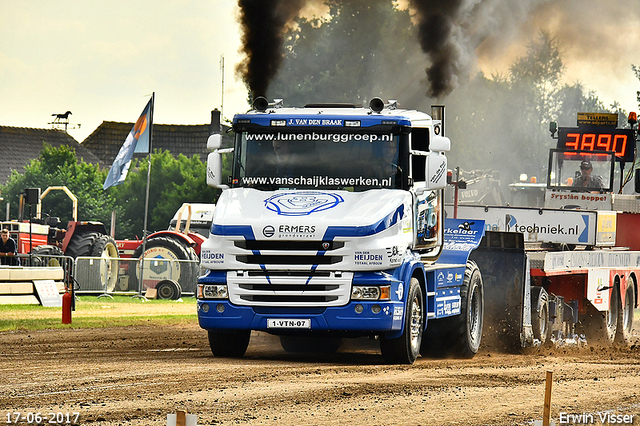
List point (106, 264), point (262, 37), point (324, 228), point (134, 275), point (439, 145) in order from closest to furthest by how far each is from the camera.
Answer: point (324, 228) < point (439, 145) < point (262, 37) < point (106, 264) < point (134, 275)

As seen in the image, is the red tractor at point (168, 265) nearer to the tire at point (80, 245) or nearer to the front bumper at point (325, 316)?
the tire at point (80, 245)

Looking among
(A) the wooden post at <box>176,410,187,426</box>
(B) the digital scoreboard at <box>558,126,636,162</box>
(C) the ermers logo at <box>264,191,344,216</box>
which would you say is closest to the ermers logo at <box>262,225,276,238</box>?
(C) the ermers logo at <box>264,191,344,216</box>

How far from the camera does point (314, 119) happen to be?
1341 cm

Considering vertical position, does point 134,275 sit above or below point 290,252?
below

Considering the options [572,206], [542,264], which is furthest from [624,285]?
[542,264]

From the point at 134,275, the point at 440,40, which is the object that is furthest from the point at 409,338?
the point at 134,275

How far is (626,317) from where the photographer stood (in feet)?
71.2

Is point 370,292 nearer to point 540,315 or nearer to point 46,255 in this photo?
point 540,315

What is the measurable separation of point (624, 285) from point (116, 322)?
9652 mm

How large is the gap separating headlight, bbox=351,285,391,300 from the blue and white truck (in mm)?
11

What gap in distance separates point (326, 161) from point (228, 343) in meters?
2.52

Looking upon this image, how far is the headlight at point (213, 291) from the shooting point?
41.7 feet

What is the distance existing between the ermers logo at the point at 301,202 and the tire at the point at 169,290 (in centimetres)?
1760

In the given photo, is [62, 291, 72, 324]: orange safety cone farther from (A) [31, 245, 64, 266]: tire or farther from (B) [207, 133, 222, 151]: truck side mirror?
(A) [31, 245, 64, 266]: tire
